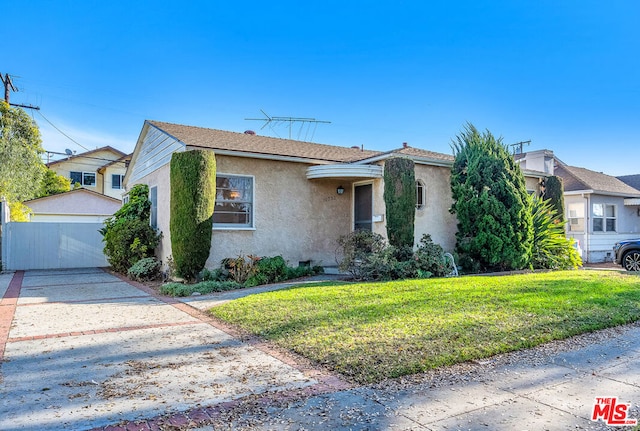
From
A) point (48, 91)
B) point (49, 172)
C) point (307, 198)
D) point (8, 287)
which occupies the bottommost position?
point (8, 287)

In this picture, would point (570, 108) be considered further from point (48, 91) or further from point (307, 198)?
point (48, 91)

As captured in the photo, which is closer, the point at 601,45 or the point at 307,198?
the point at 307,198

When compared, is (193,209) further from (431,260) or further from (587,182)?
(587,182)

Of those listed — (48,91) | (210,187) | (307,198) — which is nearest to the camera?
(210,187)

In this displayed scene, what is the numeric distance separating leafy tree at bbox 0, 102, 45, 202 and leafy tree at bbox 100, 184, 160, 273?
11484mm

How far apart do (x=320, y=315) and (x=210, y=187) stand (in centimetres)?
545

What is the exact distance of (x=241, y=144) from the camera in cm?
1219

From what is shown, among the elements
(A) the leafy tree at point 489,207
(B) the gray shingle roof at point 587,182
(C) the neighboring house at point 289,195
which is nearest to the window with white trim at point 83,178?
(C) the neighboring house at point 289,195

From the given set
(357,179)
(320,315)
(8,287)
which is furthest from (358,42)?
(8,287)

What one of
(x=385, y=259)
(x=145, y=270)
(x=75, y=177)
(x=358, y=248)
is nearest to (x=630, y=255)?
(x=385, y=259)

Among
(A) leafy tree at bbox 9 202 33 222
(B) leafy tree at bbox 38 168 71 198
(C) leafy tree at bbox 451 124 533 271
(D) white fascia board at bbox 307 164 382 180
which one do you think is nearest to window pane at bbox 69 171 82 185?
(B) leafy tree at bbox 38 168 71 198

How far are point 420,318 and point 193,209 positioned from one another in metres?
6.41

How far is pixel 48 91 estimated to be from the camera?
2508 centimetres

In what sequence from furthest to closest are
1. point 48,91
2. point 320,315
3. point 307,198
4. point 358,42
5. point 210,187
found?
point 48,91 → point 358,42 → point 307,198 → point 210,187 → point 320,315
